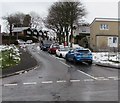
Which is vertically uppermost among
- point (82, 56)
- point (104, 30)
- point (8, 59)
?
point (104, 30)

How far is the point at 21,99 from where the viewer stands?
1102 cm

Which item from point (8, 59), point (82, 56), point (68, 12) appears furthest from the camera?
point (68, 12)

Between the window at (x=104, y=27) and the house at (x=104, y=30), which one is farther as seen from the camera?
the window at (x=104, y=27)

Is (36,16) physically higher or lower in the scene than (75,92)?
higher

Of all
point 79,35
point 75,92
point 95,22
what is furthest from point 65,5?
point 75,92

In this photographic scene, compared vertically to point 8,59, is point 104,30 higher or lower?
higher

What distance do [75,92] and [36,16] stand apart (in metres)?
124

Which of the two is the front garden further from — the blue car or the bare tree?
the bare tree

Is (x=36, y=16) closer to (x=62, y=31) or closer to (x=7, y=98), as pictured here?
(x=62, y=31)

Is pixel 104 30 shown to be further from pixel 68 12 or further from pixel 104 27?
pixel 68 12

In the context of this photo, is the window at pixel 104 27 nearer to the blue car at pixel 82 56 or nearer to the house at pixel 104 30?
the house at pixel 104 30

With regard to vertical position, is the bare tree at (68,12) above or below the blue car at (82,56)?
above

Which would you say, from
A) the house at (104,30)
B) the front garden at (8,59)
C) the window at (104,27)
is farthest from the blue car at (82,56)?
the window at (104,27)

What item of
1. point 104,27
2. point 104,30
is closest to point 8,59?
point 104,30
